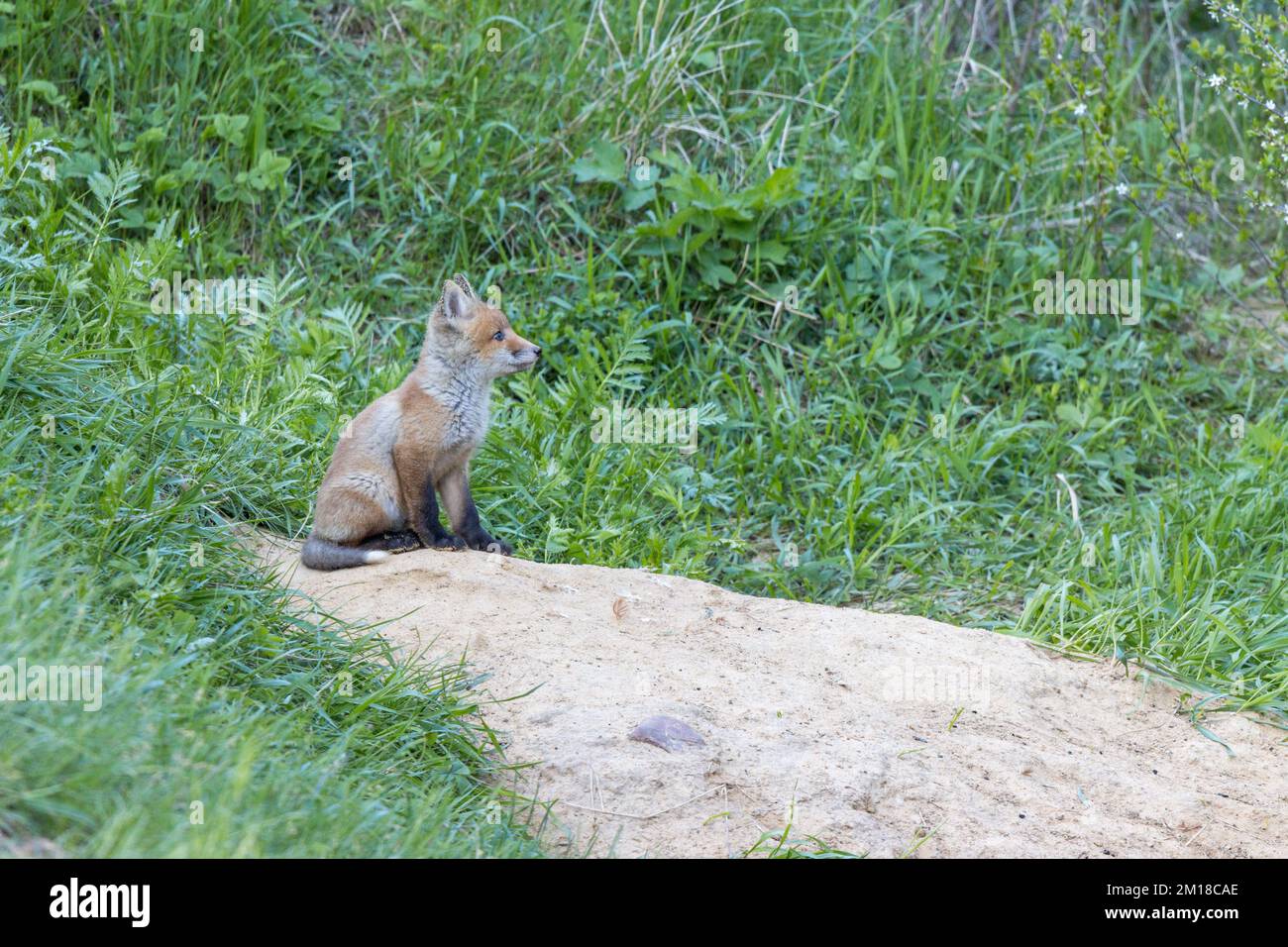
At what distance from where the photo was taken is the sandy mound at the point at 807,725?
Result: 3.89m

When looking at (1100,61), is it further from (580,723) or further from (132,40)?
(580,723)

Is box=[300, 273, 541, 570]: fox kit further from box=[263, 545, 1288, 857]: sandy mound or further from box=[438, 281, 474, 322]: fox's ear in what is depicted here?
box=[263, 545, 1288, 857]: sandy mound

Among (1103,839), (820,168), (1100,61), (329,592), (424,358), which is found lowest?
(1103,839)

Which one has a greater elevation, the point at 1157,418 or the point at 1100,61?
the point at 1100,61

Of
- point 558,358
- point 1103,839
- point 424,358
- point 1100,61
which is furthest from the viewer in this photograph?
point 1100,61

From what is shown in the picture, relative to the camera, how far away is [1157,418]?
23.1ft

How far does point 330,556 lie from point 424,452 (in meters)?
0.55

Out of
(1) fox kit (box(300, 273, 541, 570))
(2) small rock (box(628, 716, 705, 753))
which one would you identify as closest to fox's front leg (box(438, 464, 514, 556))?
(1) fox kit (box(300, 273, 541, 570))

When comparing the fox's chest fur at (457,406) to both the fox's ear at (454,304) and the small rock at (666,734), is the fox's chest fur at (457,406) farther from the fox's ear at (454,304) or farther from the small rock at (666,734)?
the small rock at (666,734)

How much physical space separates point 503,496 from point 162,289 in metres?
1.83

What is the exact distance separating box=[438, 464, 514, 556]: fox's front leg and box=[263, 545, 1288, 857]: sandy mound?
0.85ft

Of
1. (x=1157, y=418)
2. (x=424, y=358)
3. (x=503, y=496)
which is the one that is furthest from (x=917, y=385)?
(x=424, y=358)

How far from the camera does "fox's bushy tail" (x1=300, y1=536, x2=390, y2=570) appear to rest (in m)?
4.80

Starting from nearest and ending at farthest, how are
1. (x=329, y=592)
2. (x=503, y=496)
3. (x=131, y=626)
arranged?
(x=131, y=626) → (x=329, y=592) → (x=503, y=496)
